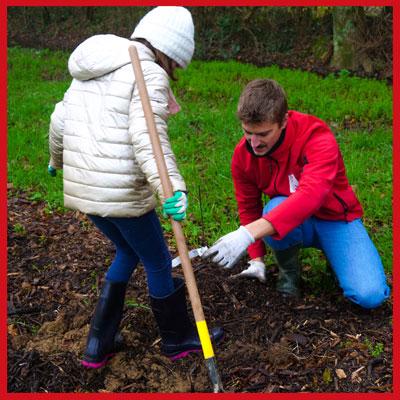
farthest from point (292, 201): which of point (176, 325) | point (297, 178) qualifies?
point (176, 325)

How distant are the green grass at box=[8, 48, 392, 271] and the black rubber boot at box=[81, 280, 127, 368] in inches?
44.4

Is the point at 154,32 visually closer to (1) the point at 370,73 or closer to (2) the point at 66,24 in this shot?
(1) the point at 370,73

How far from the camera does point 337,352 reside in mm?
2922

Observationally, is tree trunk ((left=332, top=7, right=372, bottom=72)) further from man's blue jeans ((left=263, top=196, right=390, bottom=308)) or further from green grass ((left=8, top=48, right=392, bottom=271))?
man's blue jeans ((left=263, top=196, right=390, bottom=308))

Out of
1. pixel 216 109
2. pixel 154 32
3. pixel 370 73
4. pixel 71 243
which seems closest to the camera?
pixel 154 32

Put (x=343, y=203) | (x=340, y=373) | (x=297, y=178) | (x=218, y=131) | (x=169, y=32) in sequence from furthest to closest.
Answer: (x=218, y=131) < (x=343, y=203) < (x=297, y=178) < (x=340, y=373) < (x=169, y=32)

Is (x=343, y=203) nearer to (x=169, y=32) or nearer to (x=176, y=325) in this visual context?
(x=176, y=325)

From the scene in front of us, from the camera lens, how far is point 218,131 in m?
6.12

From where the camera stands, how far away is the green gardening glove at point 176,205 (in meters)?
2.39

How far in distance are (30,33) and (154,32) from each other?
12.5 m

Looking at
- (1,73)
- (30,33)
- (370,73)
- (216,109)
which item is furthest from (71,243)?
(30,33)

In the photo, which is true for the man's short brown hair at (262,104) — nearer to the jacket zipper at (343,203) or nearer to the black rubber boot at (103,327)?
the jacket zipper at (343,203)

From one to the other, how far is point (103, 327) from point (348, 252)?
4.54 ft

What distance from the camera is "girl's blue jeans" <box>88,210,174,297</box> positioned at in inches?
103
